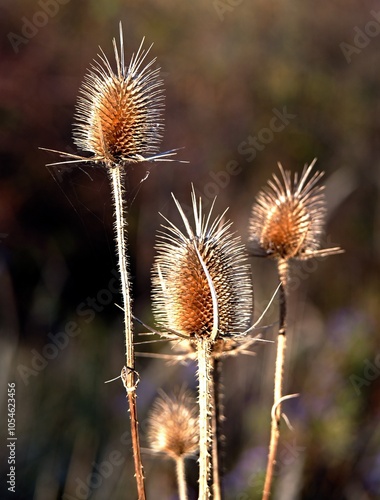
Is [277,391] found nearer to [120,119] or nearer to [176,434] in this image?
[176,434]

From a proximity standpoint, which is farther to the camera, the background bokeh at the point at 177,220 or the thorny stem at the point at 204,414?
the background bokeh at the point at 177,220

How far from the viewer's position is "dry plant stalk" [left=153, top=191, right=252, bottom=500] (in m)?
1.69

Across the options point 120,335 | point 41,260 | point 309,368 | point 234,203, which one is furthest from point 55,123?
point 309,368

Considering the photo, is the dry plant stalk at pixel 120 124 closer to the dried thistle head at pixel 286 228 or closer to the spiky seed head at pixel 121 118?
the spiky seed head at pixel 121 118

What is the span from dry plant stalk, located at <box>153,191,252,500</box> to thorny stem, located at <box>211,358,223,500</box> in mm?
156

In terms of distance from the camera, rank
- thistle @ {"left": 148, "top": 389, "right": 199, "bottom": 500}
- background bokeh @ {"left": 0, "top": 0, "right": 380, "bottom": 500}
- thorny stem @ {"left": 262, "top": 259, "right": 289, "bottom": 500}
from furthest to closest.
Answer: background bokeh @ {"left": 0, "top": 0, "right": 380, "bottom": 500}, thistle @ {"left": 148, "top": 389, "right": 199, "bottom": 500}, thorny stem @ {"left": 262, "top": 259, "right": 289, "bottom": 500}

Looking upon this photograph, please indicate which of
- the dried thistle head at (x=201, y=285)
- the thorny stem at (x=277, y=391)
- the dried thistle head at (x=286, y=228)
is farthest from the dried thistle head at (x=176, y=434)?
the dried thistle head at (x=286, y=228)

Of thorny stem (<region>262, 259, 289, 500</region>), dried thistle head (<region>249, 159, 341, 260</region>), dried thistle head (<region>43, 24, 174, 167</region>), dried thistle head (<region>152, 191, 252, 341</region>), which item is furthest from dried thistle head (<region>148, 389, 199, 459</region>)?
dried thistle head (<region>43, 24, 174, 167</region>)

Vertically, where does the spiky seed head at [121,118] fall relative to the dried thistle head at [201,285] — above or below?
above

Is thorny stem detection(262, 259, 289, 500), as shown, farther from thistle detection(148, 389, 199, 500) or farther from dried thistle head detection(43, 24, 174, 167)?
dried thistle head detection(43, 24, 174, 167)

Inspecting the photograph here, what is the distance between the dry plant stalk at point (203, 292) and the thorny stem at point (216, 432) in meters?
0.16

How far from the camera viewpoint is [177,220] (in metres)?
5.59

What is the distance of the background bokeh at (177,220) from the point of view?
4.16 meters

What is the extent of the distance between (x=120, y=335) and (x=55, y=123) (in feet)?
7.40
